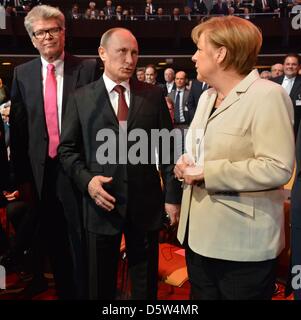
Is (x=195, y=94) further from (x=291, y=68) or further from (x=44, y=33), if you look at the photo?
(x=44, y=33)

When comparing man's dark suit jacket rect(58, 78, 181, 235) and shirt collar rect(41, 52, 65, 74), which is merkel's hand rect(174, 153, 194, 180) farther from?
shirt collar rect(41, 52, 65, 74)

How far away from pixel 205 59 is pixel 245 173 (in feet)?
1.35

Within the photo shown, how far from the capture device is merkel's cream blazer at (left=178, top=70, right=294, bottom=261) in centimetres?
126

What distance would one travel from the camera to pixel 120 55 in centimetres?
167

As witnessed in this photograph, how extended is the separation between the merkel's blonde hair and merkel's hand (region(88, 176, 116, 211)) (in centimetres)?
64

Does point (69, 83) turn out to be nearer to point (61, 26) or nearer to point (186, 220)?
point (61, 26)

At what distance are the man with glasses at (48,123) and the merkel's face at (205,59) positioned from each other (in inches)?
30.1

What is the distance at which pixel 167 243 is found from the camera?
305 centimetres

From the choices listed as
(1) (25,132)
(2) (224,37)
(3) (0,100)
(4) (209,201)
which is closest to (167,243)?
(1) (25,132)

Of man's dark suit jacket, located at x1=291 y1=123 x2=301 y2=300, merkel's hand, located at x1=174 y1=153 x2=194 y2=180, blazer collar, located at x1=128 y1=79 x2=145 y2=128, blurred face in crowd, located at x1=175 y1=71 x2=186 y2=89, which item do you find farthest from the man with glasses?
blurred face in crowd, located at x1=175 y1=71 x2=186 y2=89

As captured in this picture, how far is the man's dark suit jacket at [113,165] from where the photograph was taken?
169 centimetres

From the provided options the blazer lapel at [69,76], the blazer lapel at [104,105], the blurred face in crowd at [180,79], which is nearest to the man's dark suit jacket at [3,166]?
the blazer lapel at [69,76]

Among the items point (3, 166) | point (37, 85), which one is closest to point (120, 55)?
point (37, 85)

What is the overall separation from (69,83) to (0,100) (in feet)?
9.70
